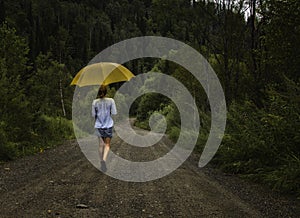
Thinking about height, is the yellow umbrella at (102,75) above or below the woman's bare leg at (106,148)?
above

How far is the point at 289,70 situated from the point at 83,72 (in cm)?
676

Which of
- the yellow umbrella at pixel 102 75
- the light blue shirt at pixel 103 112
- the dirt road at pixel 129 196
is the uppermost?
the yellow umbrella at pixel 102 75

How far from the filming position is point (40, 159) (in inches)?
419

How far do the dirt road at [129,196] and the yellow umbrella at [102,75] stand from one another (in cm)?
221

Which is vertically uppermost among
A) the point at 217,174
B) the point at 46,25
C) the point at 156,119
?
the point at 46,25

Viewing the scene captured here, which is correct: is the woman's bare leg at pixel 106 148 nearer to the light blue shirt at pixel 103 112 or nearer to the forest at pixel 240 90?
the light blue shirt at pixel 103 112

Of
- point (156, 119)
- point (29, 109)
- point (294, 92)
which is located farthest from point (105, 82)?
point (156, 119)

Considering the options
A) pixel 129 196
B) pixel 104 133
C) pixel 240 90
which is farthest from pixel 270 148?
pixel 240 90

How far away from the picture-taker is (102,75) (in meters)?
9.02

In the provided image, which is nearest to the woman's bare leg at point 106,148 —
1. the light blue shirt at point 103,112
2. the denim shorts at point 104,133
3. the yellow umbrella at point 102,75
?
the denim shorts at point 104,133

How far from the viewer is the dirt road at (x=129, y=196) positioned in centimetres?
487

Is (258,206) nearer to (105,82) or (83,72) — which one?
(105,82)

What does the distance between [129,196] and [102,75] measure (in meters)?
4.04

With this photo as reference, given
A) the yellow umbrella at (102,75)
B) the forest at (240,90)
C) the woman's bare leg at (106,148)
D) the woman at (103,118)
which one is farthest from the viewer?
the yellow umbrella at (102,75)
